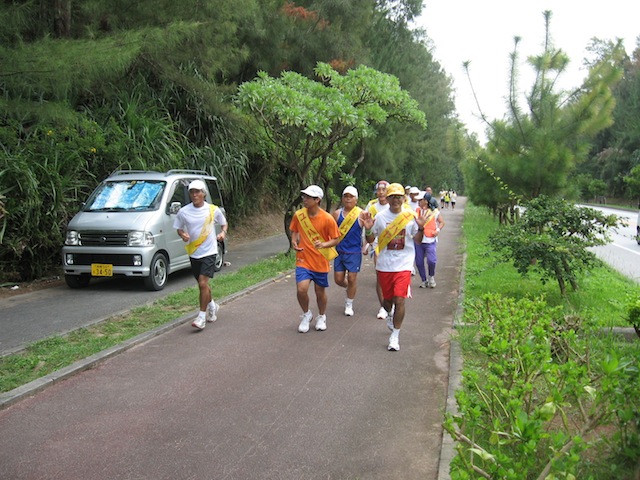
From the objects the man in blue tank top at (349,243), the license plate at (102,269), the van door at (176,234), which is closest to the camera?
the man in blue tank top at (349,243)

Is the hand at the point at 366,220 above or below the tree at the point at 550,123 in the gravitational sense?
below

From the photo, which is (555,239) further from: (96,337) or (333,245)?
(96,337)

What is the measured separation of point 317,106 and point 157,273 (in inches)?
195

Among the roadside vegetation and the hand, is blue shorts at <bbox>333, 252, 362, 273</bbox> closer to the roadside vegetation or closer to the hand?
the hand

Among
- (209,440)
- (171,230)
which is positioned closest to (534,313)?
(209,440)

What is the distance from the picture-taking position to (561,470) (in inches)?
103

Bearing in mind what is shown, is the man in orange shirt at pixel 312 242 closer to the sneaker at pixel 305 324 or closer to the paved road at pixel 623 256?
the sneaker at pixel 305 324

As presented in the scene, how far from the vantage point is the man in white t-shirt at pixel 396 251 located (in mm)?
6070

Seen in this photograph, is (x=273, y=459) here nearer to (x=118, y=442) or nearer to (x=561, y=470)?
(x=118, y=442)

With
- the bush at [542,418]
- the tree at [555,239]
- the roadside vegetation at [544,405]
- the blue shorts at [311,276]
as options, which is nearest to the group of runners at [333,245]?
the blue shorts at [311,276]

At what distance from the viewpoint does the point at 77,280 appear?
31.7ft

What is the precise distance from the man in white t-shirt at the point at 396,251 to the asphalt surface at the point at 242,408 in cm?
55

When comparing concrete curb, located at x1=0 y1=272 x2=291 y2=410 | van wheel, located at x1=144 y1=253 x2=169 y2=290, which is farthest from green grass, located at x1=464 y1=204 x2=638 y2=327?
van wheel, located at x1=144 y1=253 x2=169 y2=290

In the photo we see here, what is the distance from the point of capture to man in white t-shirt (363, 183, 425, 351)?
239 inches
